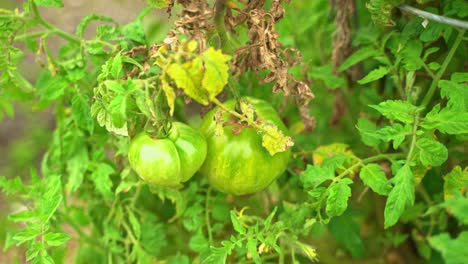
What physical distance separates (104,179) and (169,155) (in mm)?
403

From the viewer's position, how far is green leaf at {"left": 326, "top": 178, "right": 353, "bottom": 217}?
103cm

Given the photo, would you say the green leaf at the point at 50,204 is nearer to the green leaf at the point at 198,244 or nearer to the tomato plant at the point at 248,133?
the tomato plant at the point at 248,133

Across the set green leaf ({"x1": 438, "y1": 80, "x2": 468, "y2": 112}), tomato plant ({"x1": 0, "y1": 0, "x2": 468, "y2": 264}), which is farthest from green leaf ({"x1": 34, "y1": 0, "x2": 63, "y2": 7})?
green leaf ({"x1": 438, "y1": 80, "x2": 468, "y2": 112})

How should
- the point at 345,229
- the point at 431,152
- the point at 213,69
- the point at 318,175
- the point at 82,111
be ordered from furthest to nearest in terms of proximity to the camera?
the point at 345,229
the point at 82,111
the point at 318,175
the point at 431,152
the point at 213,69

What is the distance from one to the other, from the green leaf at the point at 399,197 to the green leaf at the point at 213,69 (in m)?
0.37

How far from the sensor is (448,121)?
0.97 meters

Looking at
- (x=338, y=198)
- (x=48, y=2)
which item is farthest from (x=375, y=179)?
(x=48, y=2)

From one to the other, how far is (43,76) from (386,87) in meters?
0.91

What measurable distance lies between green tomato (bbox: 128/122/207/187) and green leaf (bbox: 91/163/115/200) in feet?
1.05

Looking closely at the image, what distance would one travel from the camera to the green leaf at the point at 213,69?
88 centimetres

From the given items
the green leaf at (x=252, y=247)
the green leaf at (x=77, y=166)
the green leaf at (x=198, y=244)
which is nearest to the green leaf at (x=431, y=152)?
the green leaf at (x=252, y=247)

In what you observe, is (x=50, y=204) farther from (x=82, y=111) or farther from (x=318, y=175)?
(x=318, y=175)

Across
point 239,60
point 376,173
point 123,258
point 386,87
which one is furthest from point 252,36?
point 123,258

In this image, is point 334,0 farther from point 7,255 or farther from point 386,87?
point 7,255
